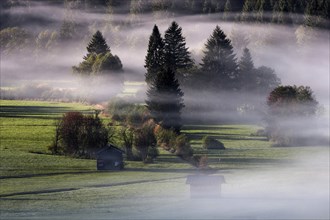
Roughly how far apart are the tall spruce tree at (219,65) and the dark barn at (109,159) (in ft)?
114

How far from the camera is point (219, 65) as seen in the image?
85312mm

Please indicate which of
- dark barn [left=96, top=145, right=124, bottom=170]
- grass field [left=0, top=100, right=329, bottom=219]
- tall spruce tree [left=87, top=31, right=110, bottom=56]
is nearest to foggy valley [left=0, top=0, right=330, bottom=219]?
grass field [left=0, top=100, right=329, bottom=219]

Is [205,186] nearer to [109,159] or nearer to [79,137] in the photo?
[109,159]

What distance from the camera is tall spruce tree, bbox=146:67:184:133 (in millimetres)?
63188

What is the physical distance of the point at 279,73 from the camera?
3994 inches

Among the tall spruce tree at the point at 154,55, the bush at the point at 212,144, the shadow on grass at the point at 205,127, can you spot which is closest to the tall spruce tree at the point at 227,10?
the tall spruce tree at the point at 154,55

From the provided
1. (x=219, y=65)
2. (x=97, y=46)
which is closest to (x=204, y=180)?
(x=219, y=65)

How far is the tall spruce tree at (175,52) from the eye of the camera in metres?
80.4

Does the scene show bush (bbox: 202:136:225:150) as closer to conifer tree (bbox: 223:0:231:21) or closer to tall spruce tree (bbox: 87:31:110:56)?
tall spruce tree (bbox: 87:31:110:56)

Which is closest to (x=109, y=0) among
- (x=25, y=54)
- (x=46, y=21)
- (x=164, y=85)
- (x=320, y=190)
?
(x=46, y=21)

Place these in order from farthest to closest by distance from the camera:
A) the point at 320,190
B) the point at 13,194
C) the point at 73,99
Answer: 1. the point at 73,99
2. the point at 320,190
3. the point at 13,194

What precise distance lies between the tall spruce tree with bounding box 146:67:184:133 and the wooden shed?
23749mm

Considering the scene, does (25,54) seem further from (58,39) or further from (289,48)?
(289,48)

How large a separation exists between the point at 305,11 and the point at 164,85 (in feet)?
158
